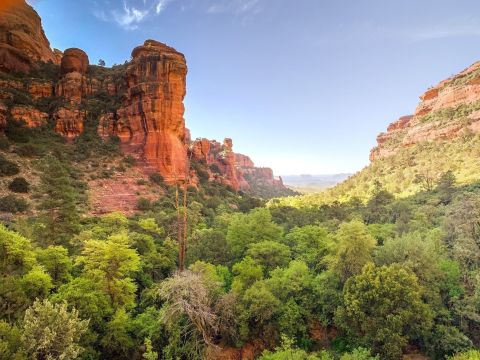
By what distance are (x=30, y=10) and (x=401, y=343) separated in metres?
101

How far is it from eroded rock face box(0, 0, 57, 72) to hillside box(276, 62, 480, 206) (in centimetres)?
6847

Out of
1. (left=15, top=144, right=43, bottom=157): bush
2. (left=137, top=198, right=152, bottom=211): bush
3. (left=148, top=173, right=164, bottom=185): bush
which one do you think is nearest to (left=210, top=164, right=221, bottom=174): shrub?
(left=148, top=173, right=164, bottom=185): bush

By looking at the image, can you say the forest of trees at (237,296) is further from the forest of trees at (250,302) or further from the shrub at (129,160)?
the shrub at (129,160)

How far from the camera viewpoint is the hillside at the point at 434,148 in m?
59.7

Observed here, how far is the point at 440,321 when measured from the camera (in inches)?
740

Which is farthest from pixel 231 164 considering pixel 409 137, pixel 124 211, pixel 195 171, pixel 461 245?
pixel 461 245

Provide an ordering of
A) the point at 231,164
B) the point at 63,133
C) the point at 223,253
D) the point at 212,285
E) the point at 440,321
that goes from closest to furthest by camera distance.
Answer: the point at 440,321 → the point at 212,285 → the point at 223,253 → the point at 63,133 → the point at 231,164

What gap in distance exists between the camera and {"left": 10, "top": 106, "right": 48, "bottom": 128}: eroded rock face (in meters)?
57.7

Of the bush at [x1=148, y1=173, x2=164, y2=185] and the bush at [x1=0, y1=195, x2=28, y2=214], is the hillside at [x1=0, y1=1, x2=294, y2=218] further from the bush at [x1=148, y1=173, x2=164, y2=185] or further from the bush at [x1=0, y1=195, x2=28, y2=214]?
the bush at [x1=0, y1=195, x2=28, y2=214]

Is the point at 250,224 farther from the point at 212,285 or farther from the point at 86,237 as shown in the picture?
the point at 86,237

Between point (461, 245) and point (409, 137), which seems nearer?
point (461, 245)

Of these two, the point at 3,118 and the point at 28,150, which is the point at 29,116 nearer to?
the point at 3,118

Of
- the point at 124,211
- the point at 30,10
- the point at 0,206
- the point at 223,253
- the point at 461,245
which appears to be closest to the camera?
the point at 461,245

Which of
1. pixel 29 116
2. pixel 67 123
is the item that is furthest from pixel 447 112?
pixel 29 116
